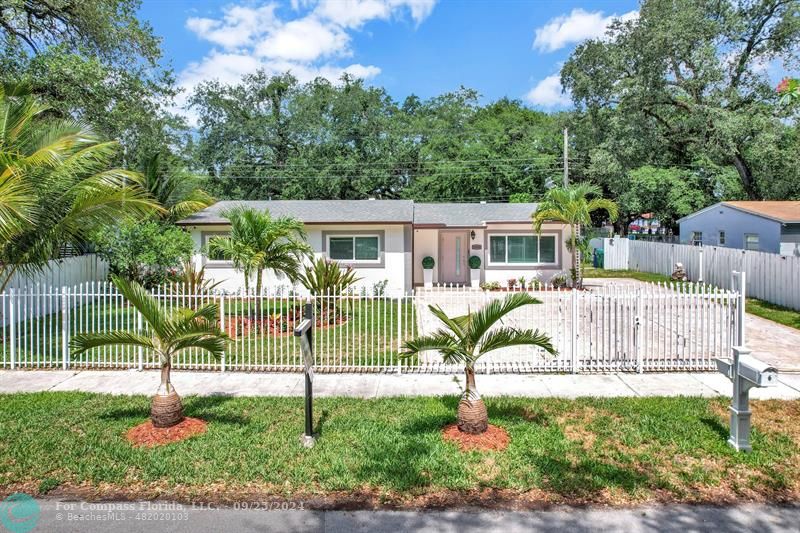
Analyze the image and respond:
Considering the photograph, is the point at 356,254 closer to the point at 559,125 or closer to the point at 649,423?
the point at 649,423

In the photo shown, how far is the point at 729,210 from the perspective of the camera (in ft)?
69.3

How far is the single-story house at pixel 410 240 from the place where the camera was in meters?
17.1

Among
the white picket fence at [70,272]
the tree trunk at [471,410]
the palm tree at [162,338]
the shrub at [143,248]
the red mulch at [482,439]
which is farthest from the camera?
the shrub at [143,248]

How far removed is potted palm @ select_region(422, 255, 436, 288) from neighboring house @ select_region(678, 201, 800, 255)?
479 inches

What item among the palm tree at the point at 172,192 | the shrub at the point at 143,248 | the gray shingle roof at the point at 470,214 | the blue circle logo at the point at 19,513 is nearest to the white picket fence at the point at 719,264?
the gray shingle roof at the point at 470,214

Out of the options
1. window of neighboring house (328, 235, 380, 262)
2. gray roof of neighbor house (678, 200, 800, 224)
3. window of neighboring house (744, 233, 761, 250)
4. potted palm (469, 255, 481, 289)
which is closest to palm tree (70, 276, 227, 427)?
window of neighboring house (328, 235, 380, 262)

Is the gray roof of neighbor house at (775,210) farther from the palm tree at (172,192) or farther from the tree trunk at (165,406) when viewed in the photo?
the palm tree at (172,192)

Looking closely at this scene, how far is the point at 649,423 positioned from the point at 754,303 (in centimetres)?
1179

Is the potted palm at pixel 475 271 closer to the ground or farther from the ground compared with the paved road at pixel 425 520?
farther from the ground

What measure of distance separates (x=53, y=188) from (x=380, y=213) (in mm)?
10661

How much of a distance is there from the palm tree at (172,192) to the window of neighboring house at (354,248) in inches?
238

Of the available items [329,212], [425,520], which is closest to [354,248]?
[329,212]

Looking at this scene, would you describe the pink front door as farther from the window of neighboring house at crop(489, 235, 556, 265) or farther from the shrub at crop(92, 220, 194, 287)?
the shrub at crop(92, 220, 194, 287)

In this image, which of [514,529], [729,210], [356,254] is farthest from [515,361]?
[729,210]
